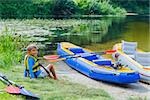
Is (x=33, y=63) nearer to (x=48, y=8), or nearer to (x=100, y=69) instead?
(x=100, y=69)

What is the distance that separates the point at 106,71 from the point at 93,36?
10566 mm

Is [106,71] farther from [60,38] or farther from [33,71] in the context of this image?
[60,38]

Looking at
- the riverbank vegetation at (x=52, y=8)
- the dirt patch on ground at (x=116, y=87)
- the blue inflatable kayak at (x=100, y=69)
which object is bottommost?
the dirt patch on ground at (x=116, y=87)

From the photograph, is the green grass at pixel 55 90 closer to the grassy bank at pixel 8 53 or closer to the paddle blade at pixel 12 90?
the paddle blade at pixel 12 90

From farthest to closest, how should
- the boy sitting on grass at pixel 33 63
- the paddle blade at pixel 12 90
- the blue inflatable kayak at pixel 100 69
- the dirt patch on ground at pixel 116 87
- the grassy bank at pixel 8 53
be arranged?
the grassy bank at pixel 8 53 < the blue inflatable kayak at pixel 100 69 < the dirt patch on ground at pixel 116 87 < the boy sitting on grass at pixel 33 63 < the paddle blade at pixel 12 90

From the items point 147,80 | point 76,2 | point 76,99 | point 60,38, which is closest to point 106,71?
point 147,80

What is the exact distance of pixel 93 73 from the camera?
9664 mm

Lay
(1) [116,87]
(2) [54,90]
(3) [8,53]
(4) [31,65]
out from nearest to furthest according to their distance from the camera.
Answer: (2) [54,90] < (4) [31,65] < (1) [116,87] < (3) [8,53]

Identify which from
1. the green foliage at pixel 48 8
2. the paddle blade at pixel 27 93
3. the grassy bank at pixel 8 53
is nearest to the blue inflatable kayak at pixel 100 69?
the grassy bank at pixel 8 53

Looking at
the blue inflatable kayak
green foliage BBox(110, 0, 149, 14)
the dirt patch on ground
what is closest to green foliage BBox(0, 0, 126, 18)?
green foliage BBox(110, 0, 149, 14)

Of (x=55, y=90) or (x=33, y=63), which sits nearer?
(x=55, y=90)

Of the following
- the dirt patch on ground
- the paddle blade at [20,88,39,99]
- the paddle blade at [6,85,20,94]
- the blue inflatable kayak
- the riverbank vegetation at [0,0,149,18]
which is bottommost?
the dirt patch on ground

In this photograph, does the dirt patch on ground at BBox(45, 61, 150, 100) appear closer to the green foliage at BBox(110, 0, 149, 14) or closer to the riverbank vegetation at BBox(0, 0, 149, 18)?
the riverbank vegetation at BBox(0, 0, 149, 18)

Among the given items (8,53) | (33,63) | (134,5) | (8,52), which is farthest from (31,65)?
(134,5)
